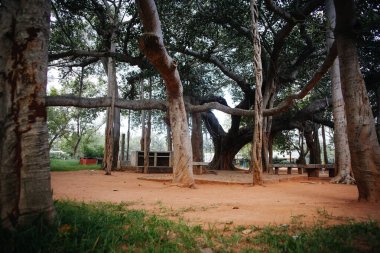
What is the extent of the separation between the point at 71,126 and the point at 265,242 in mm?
34382

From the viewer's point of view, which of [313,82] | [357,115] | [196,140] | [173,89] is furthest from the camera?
[196,140]

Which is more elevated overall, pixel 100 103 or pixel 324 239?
pixel 100 103

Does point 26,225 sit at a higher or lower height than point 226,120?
lower

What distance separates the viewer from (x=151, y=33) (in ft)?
20.2

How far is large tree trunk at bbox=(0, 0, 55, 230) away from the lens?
2.44 m

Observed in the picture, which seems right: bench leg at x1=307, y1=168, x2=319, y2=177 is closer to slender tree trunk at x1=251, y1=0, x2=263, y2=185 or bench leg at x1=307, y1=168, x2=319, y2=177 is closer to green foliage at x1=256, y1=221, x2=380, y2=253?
slender tree trunk at x1=251, y1=0, x2=263, y2=185

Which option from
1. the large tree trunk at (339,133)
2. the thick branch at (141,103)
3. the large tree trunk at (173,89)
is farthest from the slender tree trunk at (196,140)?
the large tree trunk at (173,89)

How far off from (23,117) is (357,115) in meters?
5.15

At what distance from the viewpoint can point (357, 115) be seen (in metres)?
5.02

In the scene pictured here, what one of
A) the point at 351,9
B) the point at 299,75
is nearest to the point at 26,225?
the point at 351,9

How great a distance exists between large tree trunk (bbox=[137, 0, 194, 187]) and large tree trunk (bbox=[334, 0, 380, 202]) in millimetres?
3659

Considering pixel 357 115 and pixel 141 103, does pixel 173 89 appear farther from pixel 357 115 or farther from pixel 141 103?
pixel 357 115

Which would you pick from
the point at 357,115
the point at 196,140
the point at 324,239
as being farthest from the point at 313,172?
the point at 324,239

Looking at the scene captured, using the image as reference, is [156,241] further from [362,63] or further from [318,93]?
[318,93]
